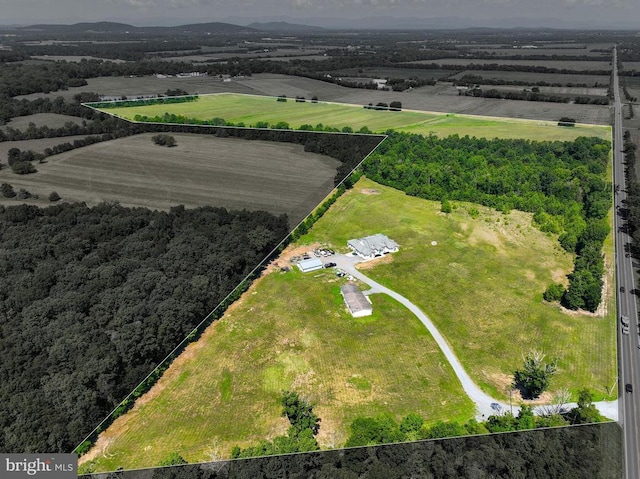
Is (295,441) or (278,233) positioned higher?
(278,233)

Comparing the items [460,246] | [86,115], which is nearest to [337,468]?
[460,246]

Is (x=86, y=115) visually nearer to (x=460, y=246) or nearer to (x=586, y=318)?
Result: (x=460, y=246)

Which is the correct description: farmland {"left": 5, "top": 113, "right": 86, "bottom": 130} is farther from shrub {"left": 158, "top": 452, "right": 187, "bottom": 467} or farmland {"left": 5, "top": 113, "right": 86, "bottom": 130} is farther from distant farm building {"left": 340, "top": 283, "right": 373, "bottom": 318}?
shrub {"left": 158, "top": 452, "right": 187, "bottom": 467}

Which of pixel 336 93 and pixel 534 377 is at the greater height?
pixel 336 93

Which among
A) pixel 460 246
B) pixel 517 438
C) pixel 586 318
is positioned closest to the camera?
pixel 517 438

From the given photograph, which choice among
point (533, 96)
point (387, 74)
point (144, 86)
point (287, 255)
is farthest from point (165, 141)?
point (387, 74)

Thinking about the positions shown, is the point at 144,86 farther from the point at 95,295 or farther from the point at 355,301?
the point at 355,301
